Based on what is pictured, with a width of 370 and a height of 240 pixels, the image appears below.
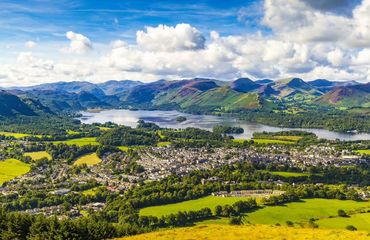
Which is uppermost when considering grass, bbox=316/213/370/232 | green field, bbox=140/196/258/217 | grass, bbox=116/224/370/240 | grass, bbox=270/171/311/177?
grass, bbox=116/224/370/240

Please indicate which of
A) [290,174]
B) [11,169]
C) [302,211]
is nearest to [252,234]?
[302,211]

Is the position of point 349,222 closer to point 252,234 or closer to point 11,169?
point 252,234

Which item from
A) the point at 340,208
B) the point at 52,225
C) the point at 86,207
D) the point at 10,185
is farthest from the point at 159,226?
the point at 10,185

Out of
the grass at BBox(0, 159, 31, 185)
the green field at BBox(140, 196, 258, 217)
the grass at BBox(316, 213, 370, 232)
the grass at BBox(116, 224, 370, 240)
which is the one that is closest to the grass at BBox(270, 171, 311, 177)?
the green field at BBox(140, 196, 258, 217)

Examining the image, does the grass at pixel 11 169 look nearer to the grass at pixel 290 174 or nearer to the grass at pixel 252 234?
the grass at pixel 290 174

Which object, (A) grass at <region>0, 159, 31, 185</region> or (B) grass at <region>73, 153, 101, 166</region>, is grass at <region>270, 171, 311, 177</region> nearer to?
(B) grass at <region>73, 153, 101, 166</region>

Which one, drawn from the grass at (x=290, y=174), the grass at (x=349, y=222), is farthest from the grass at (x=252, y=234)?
the grass at (x=290, y=174)

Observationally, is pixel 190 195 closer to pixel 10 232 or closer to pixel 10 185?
pixel 10 185
